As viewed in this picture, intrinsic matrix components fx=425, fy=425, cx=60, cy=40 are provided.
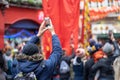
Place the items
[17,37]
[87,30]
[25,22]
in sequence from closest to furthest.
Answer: [87,30] < [17,37] < [25,22]

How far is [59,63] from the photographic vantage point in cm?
790

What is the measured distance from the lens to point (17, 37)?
74.9ft

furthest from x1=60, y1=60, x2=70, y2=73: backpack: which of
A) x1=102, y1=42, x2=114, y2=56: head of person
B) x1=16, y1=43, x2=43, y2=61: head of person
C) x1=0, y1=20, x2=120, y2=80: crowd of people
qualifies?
x1=16, y1=43, x2=43, y2=61: head of person

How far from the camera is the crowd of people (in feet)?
17.9

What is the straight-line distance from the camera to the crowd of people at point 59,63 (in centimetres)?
546

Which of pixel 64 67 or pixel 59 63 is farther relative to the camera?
pixel 64 67

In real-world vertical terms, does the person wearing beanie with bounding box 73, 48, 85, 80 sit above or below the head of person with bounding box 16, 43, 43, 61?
below

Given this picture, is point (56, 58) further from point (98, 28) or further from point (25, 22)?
point (98, 28)

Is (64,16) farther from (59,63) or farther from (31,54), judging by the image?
(31,54)

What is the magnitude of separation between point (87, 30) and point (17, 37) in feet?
25.3

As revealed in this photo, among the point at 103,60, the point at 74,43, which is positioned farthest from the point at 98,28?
the point at 103,60

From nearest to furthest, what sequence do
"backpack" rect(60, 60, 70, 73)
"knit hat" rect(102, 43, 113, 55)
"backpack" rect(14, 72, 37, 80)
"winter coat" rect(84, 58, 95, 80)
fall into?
"backpack" rect(14, 72, 37, 80) → "knit hat" rect(102, 43, 113, 55) → "winter coat" rect(84, 58, 95, 80) → "backpack" rect(60, 60, 70, 73)

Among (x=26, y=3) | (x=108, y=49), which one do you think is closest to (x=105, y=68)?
(x=108, y=49)

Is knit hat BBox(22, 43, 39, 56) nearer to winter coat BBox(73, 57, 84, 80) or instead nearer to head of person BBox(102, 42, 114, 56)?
head of person BBox(102, 42, 114, 56)
